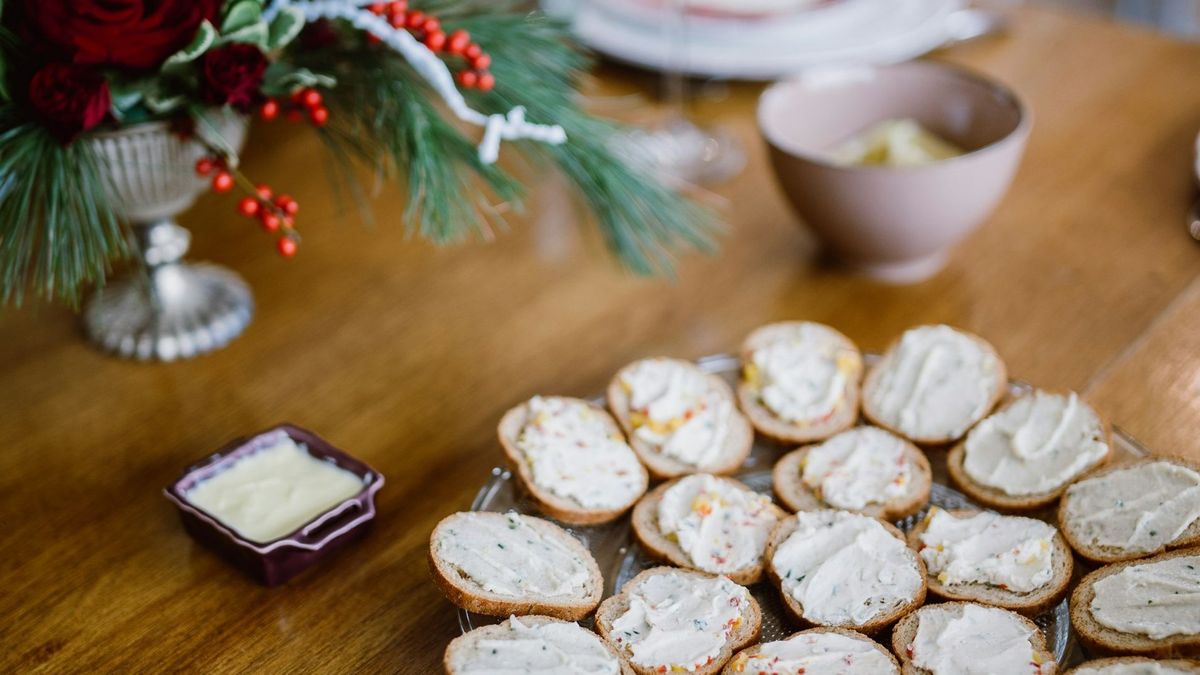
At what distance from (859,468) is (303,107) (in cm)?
68

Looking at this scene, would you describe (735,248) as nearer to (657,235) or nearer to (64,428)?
(657,235)

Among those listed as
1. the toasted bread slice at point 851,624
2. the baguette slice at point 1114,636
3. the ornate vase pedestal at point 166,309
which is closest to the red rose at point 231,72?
the ornate vase pedestal at point 166,309

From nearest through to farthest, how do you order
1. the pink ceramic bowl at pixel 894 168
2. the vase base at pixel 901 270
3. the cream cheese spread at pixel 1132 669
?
the cream cheese spread at pixel 1132 669
the pink ceramic bowl at pixel 894 168
the vase base at pixel 901 270

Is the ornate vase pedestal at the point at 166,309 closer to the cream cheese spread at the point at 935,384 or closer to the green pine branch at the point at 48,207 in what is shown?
the green pine branch at the point at 48,207

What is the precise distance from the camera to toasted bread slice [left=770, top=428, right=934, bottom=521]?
958 mm

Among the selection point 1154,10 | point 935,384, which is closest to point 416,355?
point 935,384

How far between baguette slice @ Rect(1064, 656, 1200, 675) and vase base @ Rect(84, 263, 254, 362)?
971 mm

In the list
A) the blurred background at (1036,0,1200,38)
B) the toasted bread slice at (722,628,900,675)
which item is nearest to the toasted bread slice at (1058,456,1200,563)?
the toasted bread slice at (722,628,900,675)

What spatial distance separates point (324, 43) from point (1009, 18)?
1.31m

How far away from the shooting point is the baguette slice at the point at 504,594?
0.85 metres

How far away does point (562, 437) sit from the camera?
3.37 feet

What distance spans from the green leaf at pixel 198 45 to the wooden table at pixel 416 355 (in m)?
0.39

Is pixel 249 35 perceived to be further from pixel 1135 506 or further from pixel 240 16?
pixel 1135 506

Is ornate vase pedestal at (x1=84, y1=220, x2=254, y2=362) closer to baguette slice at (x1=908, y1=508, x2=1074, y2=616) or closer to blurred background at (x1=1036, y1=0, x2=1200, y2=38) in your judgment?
baguette slice at (x1=908, y1=508, x2=1074, y2=616)
